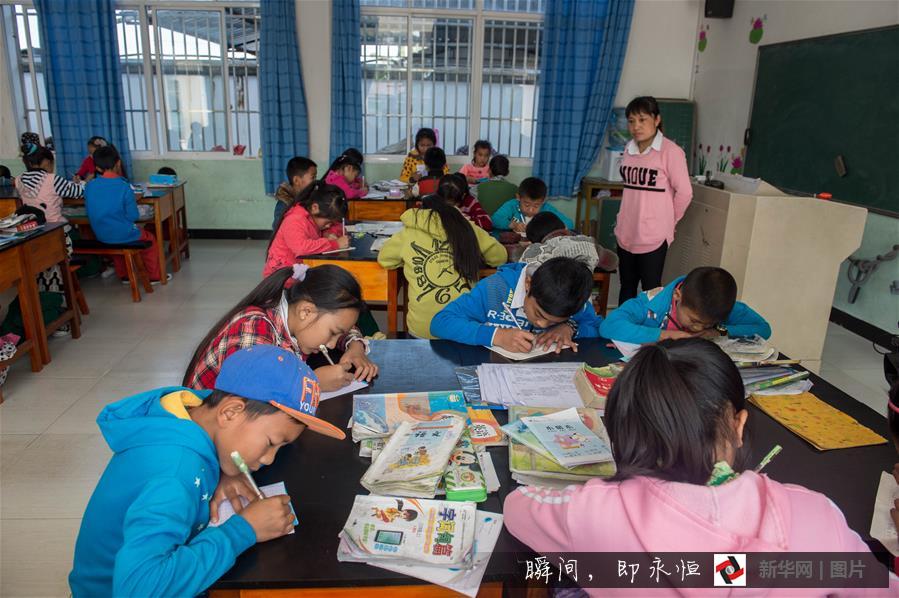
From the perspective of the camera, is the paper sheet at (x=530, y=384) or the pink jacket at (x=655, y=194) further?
the pink jacket at (x=655, y=194)

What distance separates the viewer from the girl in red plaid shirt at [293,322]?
4.99ft

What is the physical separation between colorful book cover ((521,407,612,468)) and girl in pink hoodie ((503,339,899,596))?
222mm

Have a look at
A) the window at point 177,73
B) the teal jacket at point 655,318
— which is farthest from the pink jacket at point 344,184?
the teal jacket at point 655,318

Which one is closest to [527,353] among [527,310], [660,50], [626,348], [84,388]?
[527,310]

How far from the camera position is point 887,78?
146 inches

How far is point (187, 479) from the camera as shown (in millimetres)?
1010

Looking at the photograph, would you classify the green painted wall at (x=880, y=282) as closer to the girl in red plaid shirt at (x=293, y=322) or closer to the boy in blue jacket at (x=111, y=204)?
the girl in red plaid shirt at (x=293, y=322)

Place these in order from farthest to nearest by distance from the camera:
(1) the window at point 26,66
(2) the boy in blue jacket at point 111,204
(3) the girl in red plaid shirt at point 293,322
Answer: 1. (1) the window at point 26,66
2. (2) the boy in blue jacket at point 111,204
3. (3) the girl in red plaid shirt at point 293,322

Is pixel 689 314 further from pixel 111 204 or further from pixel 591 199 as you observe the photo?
pixel 591 199

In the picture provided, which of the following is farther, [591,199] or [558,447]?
[591,199]

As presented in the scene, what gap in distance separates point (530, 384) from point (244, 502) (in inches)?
31.0

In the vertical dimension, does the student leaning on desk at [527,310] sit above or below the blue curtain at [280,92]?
below

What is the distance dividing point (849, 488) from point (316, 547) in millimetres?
1012

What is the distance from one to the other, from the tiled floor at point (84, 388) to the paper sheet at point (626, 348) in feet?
5.86
